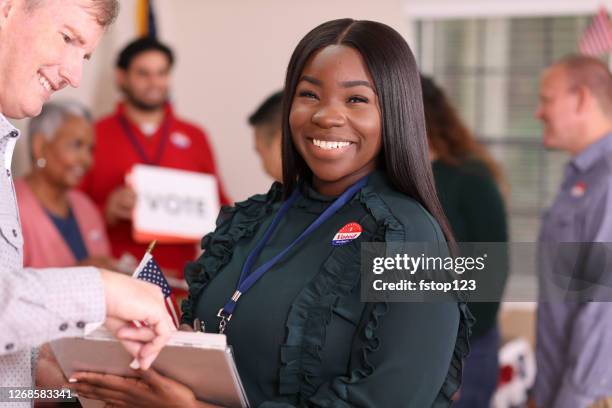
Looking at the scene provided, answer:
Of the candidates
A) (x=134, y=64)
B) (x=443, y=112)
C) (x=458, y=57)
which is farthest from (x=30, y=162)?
(x=458, y=57)

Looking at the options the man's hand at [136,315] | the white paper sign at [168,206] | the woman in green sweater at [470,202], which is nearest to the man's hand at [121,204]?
the white paper sign at [168,206]

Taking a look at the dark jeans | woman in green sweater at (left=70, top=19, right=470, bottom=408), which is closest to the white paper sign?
the dark jeans

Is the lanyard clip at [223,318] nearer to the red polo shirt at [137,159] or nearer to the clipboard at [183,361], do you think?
the clipboard at [183,361]

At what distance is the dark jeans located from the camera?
339 centimetres

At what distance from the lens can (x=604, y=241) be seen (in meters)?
2.99

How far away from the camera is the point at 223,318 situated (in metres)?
1.69

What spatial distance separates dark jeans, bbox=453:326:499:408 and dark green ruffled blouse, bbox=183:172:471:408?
5.94ft

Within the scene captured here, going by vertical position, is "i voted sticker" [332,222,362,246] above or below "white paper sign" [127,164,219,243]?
above

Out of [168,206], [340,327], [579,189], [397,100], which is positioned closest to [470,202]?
[579,189]

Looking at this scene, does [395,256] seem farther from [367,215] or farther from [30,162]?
A: [30,162]

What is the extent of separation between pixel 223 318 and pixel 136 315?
17.9 inches

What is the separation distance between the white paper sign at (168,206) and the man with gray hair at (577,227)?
172cm

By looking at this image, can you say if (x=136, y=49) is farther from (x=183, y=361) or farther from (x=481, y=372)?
(x=183, y=361)

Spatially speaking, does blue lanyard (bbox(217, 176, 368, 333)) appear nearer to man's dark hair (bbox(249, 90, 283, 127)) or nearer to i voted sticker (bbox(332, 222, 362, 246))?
i voted sticker (bbox(332, 222, 362, 246))
